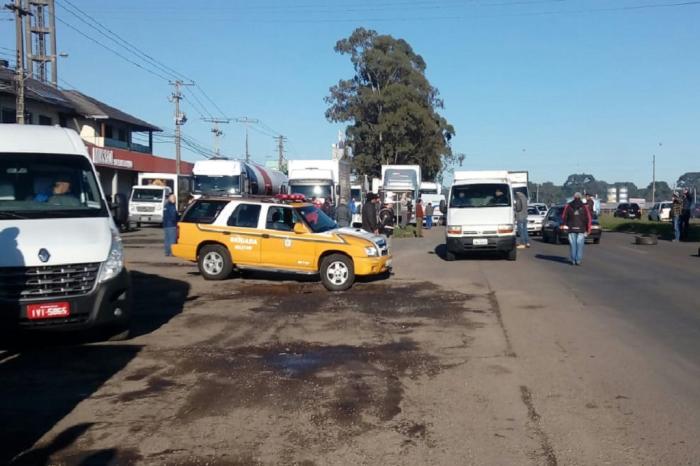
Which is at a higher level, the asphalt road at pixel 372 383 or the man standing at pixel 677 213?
the man standing at pixel 677 213

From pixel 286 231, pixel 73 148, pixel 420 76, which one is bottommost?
pixel 286 231

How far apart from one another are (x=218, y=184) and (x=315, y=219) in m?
15.8

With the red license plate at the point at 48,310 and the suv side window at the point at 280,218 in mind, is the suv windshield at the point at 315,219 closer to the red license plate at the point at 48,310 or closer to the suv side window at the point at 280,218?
the suv side window at the point at 280,218

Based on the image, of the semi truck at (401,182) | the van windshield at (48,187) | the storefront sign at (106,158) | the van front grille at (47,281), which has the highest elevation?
the storefront sign at (106,158)

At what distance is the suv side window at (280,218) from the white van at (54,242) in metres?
5.55

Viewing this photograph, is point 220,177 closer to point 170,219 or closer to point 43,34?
point 170,219

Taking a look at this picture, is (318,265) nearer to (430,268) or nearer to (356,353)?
(430,268)

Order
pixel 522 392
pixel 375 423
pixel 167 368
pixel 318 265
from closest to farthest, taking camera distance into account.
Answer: pixel 375 423 → pixel 522 392 → pixel 167 368 → pixel 318 265

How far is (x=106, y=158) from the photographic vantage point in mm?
44438

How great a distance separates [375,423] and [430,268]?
42.5 ft

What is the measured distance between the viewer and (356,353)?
8.70 metres

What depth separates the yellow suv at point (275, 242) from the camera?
14.6 meters

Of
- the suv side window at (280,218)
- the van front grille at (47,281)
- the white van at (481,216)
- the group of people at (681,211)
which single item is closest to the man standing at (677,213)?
the group of people at (681,211)

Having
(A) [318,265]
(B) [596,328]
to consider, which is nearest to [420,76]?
(A) [318,265]
